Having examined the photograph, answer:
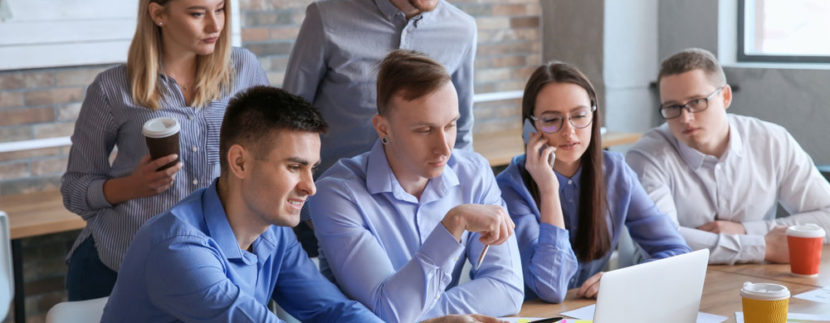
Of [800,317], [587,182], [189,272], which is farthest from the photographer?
[587,182]

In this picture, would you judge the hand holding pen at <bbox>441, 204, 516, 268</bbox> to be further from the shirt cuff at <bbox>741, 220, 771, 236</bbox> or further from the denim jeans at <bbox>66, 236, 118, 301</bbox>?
the shirt cuff at <bbox>741, 220, 771, 236</bbox>

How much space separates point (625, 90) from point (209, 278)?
12.4 ft

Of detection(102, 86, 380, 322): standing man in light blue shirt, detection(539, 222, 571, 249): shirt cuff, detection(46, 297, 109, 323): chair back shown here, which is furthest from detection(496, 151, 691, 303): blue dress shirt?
detection(46, 297, 109, 323): chair back

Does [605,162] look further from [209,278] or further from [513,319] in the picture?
[209,278]

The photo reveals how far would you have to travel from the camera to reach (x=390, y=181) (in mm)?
2121

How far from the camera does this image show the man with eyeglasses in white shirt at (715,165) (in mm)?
2730

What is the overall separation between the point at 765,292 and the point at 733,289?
17.0 inches

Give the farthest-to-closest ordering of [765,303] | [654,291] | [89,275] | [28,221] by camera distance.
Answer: [28,221], [89,275], [765,303], [654,291]

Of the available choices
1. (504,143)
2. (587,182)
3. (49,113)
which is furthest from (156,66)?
(504,143)

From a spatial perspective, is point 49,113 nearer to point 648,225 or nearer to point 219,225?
point 219,225

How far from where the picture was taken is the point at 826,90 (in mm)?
4336

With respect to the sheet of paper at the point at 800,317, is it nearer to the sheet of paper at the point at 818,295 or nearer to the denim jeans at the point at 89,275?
the sheet of paper at the point at 818,295

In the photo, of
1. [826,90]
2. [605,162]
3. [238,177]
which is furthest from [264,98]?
[826,90]

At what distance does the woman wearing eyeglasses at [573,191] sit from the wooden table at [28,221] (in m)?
1.50
